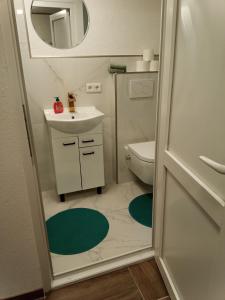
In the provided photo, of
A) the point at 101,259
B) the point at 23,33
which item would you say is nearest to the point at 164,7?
the point at 23,33

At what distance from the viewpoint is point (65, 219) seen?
1980mm

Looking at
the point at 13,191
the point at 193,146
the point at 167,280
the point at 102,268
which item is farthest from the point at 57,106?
the point at 167,280

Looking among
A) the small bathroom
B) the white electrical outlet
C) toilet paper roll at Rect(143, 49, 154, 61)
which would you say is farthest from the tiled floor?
toilet paper roll at Rect(143, 49, 154, 61)

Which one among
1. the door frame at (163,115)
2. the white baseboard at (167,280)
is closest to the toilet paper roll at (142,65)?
the door frame at (163,115)

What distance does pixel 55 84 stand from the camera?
7.06ft

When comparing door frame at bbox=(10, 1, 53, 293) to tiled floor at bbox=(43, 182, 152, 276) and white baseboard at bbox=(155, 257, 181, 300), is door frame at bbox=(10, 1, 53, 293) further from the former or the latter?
white baseboard at bbox=(155, 257, 181, 300)

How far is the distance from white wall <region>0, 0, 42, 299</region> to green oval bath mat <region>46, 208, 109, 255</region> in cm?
40

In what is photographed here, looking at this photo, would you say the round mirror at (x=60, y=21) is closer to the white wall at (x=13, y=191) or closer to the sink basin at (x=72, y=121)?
the sink basin at (x=72, y=121)

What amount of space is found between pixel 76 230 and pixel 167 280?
80 cm

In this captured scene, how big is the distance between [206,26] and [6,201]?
43.5 inches

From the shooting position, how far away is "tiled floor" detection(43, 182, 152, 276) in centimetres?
158

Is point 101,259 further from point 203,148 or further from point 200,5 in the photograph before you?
point 200,5

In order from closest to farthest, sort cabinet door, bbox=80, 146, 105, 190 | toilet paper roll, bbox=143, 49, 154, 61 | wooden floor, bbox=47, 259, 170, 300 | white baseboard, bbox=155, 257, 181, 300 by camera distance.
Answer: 1. white baseboard, bbox=155, 257, 181, 300
2. wooden floor, bbox=47, 259, 170, 300
3. cabinet door, bbox=80, 146, 105, 190
4. toilet paper roll, bbox=143, 49, 154, 61

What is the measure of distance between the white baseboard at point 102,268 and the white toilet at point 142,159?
0.66 m
